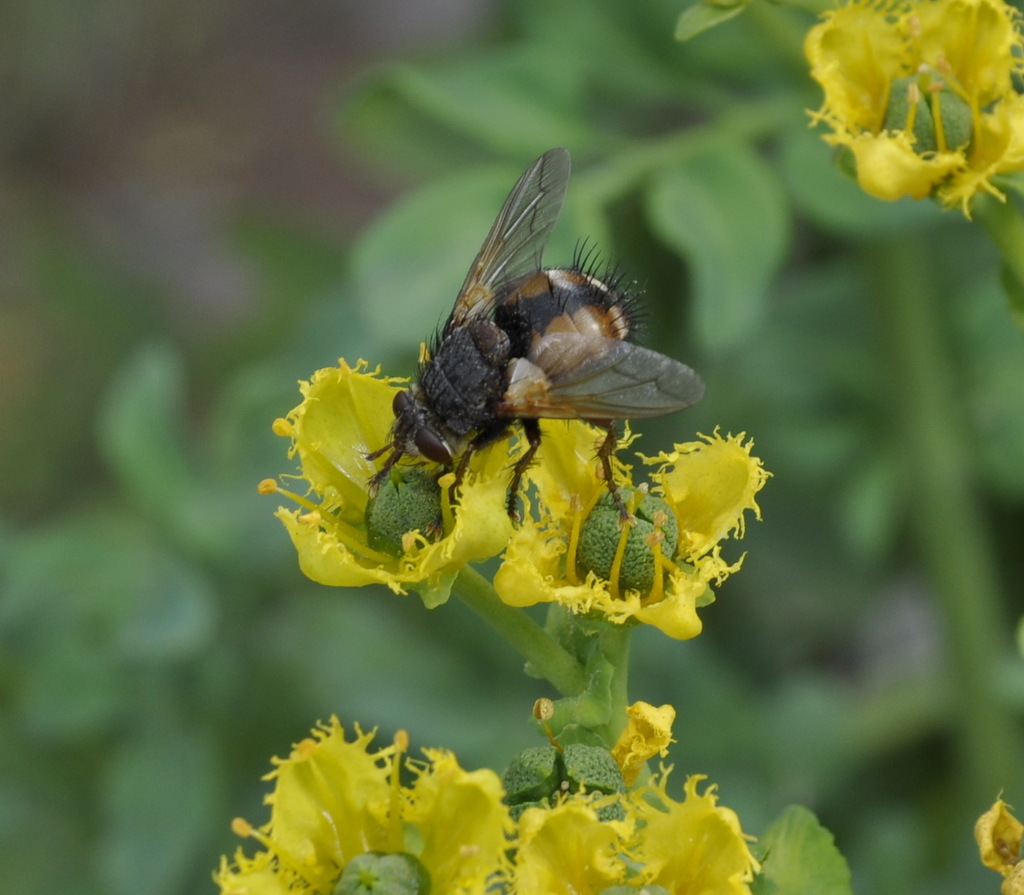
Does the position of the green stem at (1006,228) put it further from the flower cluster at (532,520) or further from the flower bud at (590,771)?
the flower bud at (590,771)

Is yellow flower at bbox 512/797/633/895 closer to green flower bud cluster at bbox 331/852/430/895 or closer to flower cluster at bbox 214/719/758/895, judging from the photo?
flower cluster at bbox 214/719/758/895

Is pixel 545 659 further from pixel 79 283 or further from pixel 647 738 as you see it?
pixel 79 283

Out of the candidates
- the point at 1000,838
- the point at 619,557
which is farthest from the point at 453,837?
the point at 1000,838

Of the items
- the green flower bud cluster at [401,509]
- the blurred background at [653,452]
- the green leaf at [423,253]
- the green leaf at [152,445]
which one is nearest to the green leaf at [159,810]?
the blurred background at [653,452]

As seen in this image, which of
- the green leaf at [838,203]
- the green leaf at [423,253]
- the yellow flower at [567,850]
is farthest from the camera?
the green leaf at [838,203]

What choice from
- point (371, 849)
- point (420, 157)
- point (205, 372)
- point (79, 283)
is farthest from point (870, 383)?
point (79, 283)

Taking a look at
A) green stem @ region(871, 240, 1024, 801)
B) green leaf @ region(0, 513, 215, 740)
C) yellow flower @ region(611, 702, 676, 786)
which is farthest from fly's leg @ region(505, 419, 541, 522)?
green stem @ region(871, 240, 1024, 801)
